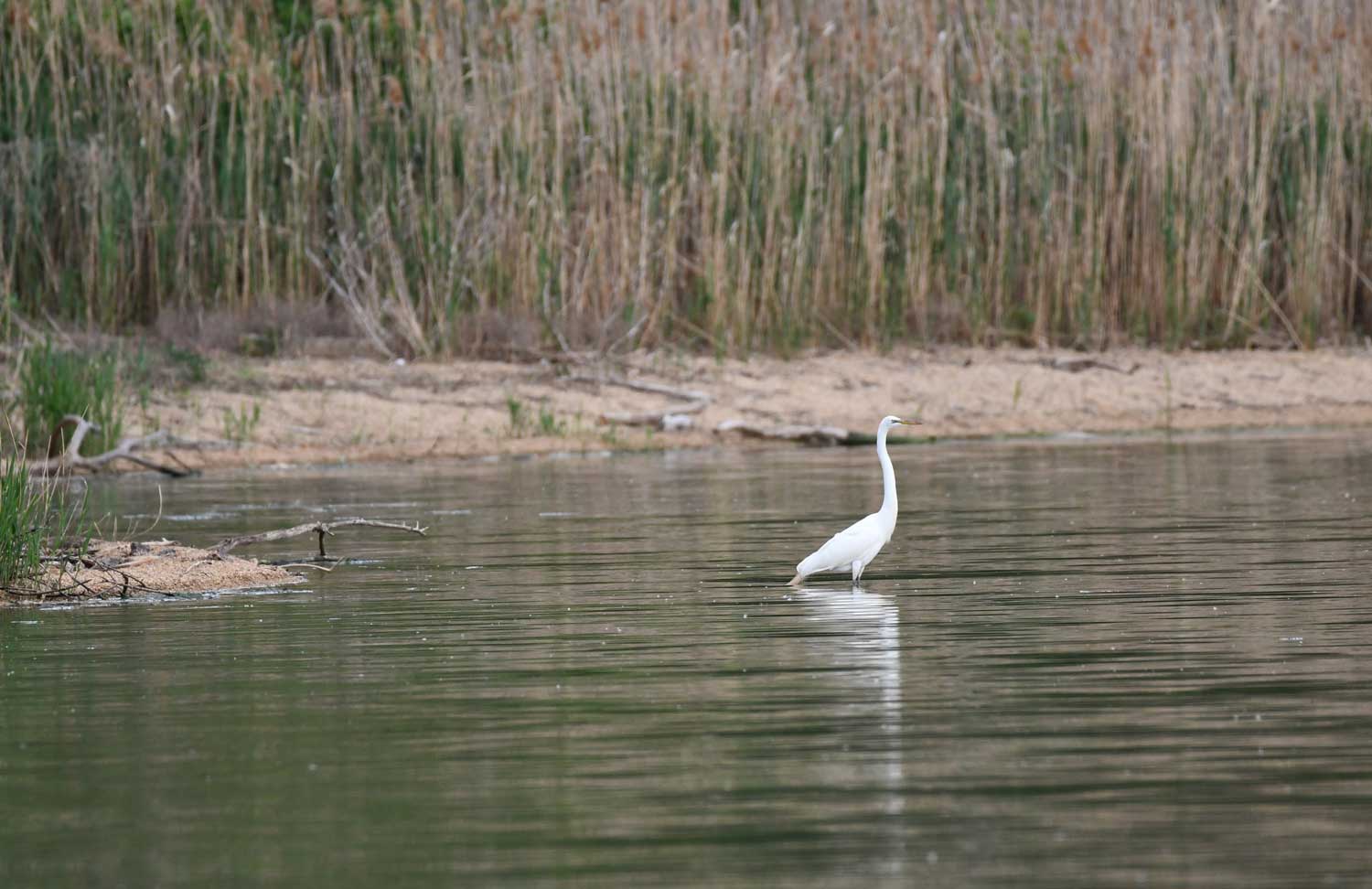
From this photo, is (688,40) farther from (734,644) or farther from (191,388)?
(734,644)

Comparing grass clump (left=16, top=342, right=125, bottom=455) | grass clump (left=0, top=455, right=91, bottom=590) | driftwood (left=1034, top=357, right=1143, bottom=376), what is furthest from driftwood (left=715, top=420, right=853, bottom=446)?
grass clump (left=0, top=455, right=91, bottom=590)

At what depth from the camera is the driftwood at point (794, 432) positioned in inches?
818

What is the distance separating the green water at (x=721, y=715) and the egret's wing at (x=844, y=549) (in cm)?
14

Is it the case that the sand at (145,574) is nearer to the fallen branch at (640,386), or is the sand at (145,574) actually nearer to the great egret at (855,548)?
the great egret at (855,548)

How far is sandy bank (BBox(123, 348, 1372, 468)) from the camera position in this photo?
20.1m

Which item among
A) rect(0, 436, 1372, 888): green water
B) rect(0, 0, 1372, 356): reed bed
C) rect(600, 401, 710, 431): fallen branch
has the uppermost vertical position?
rect(0, 0, 1372, 356): reed bed

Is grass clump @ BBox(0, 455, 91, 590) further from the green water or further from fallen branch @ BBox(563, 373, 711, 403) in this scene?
fallen branch @ BBox(563, 373, 711, 403)

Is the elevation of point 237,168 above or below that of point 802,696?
above

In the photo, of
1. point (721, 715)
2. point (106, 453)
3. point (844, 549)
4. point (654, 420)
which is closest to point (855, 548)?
point (844, 549)

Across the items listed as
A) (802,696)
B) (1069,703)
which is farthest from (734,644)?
(1069,703)

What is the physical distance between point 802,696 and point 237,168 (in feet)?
51.8

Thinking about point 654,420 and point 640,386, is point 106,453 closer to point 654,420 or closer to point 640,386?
point 654,420

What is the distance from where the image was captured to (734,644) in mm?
8781

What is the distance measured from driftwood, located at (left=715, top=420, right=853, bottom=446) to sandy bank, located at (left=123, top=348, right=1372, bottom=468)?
12 cm
